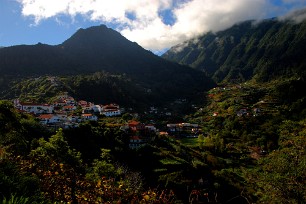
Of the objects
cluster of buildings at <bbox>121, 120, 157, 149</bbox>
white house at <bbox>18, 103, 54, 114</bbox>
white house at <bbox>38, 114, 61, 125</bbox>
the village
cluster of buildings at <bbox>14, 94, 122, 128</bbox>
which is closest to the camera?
cluster of buildings at <bbox>121, 120, 157, 149</bbox>

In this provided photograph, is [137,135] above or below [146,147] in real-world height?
above

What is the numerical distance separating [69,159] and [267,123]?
68.5m

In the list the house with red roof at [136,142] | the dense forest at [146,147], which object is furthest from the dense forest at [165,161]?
the house with red roof at [136,142]

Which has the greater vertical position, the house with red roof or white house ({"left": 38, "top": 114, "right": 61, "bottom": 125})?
white house ({"left": 38, "top": 114, "right": 61, "bottom": 125})

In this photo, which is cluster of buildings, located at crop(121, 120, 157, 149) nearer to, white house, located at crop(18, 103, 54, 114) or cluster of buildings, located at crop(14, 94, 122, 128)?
cluster of buildings, located at crop(14, 94, 122, 128)

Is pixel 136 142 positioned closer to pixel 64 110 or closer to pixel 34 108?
pixel 64 110

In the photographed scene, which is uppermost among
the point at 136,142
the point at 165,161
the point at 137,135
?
the point at 137,135

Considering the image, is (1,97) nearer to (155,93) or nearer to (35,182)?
(155,93)

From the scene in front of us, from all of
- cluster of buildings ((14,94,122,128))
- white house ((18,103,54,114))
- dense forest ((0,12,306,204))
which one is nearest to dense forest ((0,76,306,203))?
dense forest ((0,12,306,204))

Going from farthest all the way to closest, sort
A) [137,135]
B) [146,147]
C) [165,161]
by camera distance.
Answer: [137,135] < [146,147] < [165,161]

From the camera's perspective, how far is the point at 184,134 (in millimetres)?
85812

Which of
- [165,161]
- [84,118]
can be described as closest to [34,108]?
[84,118]

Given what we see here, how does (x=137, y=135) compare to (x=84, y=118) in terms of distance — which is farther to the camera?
(x=84, y=118)

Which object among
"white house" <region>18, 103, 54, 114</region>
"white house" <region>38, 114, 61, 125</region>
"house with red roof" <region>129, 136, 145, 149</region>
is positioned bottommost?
"house with red roof" <region>129, 136, 145, 149</region>
